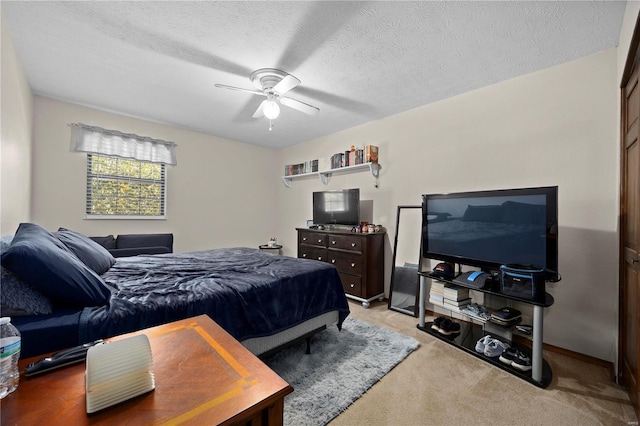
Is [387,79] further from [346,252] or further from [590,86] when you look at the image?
[346,252]

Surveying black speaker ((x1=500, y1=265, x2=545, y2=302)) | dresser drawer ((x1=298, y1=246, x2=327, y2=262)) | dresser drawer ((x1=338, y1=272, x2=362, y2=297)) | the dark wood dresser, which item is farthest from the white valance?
black speaker ((x1=500, y1=265, x2=545, y2=302))

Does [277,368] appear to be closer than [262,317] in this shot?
No

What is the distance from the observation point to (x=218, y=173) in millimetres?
4656

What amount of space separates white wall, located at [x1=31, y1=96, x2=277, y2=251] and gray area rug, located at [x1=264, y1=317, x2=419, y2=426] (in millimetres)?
2940

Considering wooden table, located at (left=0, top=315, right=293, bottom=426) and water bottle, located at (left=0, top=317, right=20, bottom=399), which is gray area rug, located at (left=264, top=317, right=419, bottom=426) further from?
water bottle, located at (left=0, top=317, right=20, bottom=399)

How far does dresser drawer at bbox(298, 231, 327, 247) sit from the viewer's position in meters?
3.84

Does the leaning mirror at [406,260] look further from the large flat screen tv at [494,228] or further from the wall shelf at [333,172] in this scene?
the wall shelf at [333,172]

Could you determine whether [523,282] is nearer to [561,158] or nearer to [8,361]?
[561,158]

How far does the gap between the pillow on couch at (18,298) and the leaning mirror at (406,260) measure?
3.06 m

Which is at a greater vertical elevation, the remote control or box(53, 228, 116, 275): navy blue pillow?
box(53, 228, 116, 275): navy blue pillow


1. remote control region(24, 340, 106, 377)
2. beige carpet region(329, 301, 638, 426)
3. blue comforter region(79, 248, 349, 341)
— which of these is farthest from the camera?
beige carpet region(329, 301, 638, 426)

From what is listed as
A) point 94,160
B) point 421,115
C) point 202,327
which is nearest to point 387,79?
point 421,115

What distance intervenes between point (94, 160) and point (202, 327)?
367 cm

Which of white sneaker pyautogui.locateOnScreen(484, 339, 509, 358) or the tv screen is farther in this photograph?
the tv screen
